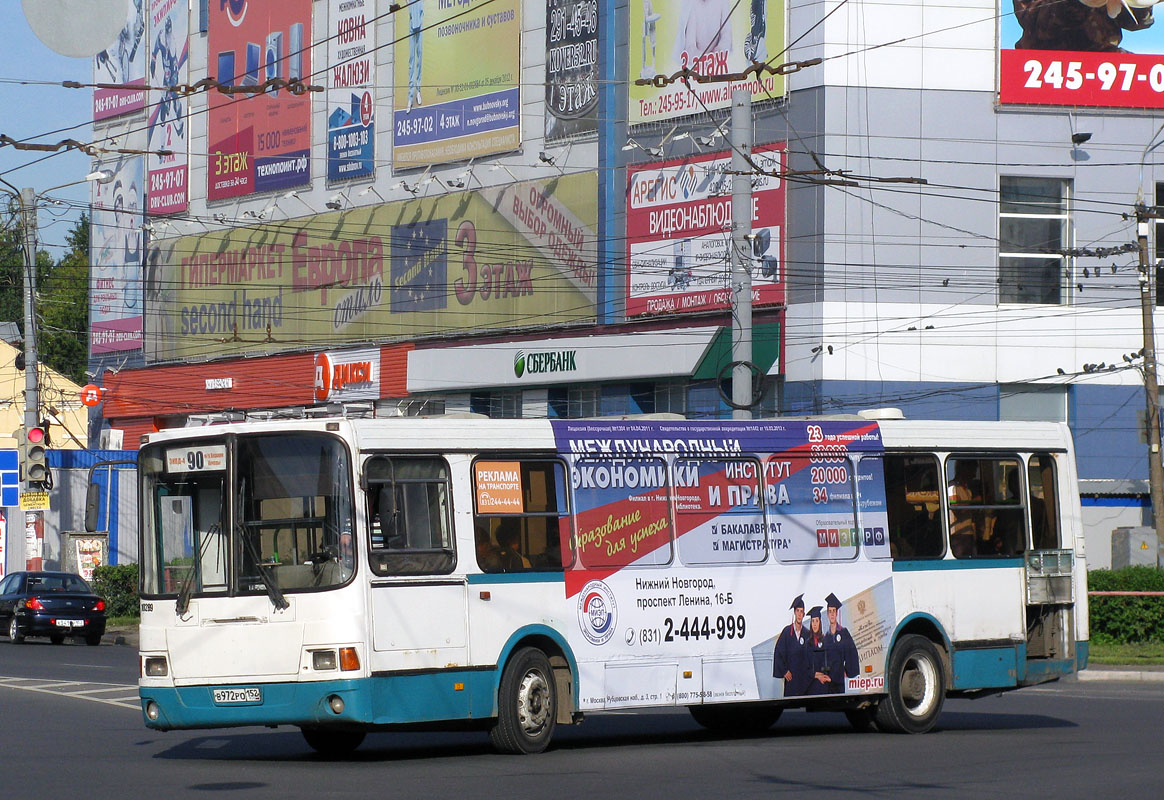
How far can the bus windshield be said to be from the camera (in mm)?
13250

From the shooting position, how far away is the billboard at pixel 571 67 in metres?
46.5

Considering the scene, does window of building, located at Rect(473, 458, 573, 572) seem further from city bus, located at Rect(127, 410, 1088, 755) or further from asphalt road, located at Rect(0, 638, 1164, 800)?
asphalt road, located at Rect(0, 638, 1164, 800)

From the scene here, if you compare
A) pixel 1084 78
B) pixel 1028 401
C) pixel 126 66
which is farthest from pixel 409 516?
pixel 126 66

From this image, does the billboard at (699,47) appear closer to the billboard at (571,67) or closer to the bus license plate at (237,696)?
the billboard at (571,67)

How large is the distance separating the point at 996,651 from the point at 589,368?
29.6 m

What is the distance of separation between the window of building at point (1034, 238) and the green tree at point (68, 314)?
204 feet

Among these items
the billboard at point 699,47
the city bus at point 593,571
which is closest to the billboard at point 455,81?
the billboard at point 699,47

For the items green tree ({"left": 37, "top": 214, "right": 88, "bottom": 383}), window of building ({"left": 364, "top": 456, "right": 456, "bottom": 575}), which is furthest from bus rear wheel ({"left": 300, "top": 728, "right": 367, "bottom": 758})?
green tree ({"left": 37, "top": 214, "right": 88, "bottom": 383})

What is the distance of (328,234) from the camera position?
56906 millimetres

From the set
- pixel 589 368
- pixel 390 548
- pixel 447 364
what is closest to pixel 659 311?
pixel 589 368

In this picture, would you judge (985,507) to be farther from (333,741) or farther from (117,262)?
(117,262)

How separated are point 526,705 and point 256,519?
2501 millimetres

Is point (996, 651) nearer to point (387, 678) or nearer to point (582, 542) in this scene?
point (582, 542)

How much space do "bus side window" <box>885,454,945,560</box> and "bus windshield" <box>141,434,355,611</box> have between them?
17.8 ft
